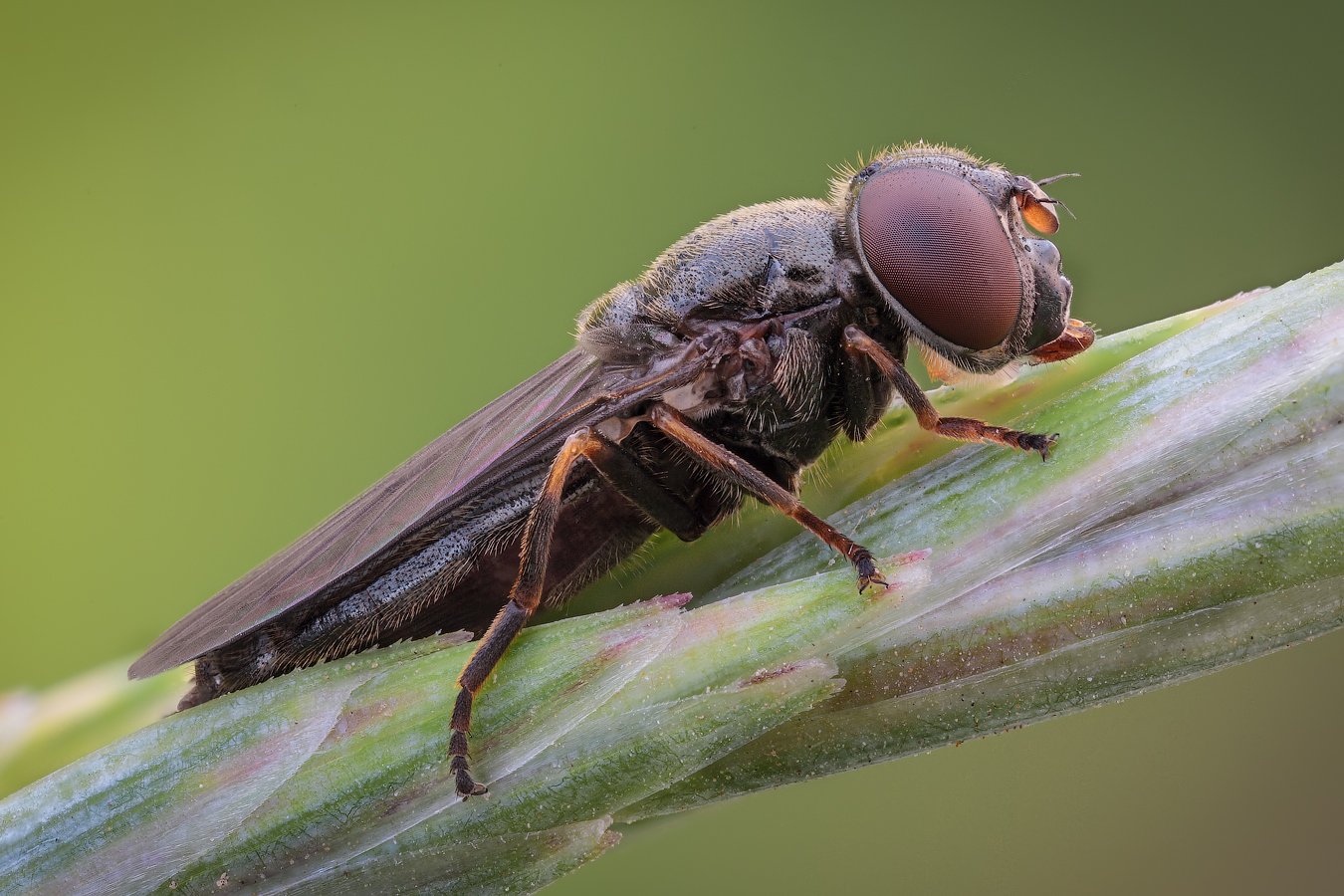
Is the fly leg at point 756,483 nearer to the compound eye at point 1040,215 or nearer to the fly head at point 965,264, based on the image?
the fly head at point 965,264

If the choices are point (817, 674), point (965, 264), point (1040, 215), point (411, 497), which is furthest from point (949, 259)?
point (411, 497)

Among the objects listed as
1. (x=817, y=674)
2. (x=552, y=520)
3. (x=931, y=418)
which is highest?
(x=552, y=520)

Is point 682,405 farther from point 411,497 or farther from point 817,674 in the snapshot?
point 817,674

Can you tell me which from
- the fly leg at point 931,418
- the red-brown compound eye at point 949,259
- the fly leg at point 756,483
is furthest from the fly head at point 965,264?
the fly leg at point 756,483

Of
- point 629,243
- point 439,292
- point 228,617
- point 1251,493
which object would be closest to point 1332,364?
point 1251,493

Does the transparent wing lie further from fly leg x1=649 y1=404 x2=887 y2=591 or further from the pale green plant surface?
the pale green plant surface

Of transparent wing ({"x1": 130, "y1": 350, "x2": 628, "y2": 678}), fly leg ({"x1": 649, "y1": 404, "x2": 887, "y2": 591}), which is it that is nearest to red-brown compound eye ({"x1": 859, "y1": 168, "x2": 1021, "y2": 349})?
fly leg ({"x1": 649, "y1": 404, "x2": 887, "y2": 591})
